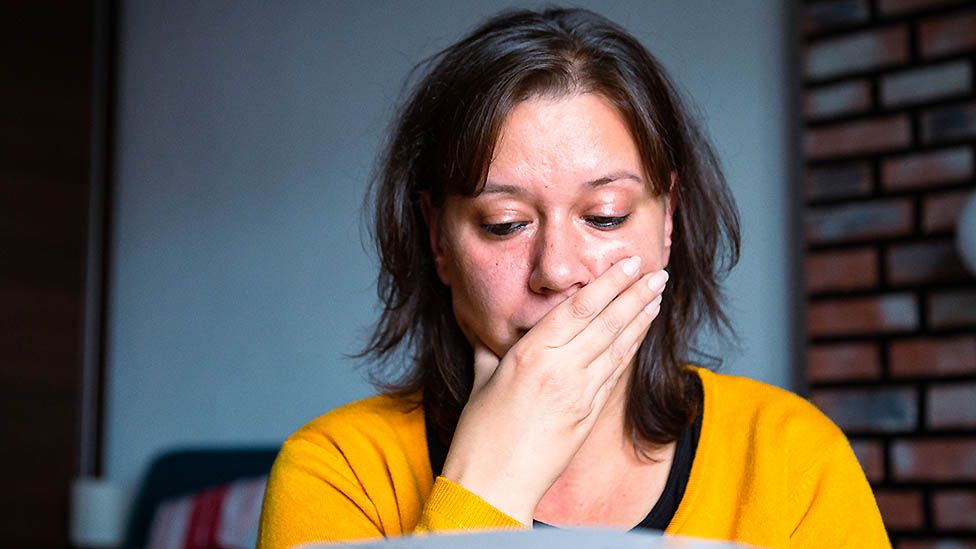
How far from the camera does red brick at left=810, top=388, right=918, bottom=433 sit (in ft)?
8.34

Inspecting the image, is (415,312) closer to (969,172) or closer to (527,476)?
(527,476)

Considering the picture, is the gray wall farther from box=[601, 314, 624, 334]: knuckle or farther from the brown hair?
box=[601, 314, 624, 334]: knuckle

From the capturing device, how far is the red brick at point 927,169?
2494 mm

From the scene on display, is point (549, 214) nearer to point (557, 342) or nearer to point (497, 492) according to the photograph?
point (557, 342)

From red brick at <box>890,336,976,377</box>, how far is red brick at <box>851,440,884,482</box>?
0.17 m

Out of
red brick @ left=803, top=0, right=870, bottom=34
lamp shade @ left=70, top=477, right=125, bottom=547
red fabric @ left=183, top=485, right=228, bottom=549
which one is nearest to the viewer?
red brick @ left=803, top=0, right=870, bottom=34

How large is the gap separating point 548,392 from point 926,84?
178cm

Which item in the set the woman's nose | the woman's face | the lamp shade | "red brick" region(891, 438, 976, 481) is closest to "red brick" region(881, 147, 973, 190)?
"red brick" region(891, 438, 976, 481)

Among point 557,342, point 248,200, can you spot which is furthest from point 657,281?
point 248,200

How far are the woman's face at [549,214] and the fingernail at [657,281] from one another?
20mm

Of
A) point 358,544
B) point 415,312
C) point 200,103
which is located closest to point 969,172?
point 415,312

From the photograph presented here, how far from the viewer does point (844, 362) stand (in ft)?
8.52

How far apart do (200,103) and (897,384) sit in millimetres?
2614

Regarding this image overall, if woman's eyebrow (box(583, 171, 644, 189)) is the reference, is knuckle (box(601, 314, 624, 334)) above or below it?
below
